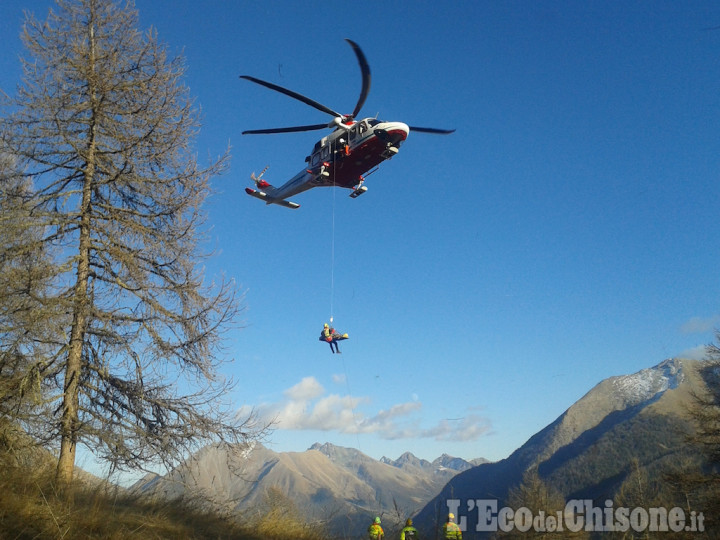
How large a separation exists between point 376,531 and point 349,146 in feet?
41.7

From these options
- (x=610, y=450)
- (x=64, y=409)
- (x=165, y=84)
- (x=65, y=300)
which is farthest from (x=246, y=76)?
Result: (x=610, y=450)

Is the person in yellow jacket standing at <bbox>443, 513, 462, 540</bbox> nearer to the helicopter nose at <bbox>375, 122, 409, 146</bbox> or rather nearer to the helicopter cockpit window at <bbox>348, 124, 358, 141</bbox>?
the helicopter nose at <bbox>375, 122, 409, 146</bbox>

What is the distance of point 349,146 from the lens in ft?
57.1

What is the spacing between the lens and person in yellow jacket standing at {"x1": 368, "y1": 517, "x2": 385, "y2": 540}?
7.45 metres

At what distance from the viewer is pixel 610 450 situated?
15812 centimetres

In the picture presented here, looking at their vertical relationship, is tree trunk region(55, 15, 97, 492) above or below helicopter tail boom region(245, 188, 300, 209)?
below

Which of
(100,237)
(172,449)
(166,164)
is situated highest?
(166,164)

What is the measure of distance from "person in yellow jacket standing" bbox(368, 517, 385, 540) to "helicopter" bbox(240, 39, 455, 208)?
11.5 metres

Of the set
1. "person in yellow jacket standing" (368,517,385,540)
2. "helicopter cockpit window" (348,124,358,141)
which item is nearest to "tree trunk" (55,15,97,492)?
"person in yellow jacket standing" (368,517,385,540)

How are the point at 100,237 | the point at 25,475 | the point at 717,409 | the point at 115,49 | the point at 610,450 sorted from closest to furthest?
the point at 25,475
the point at 100,237
the point at 115,49
the point at 717,409
the point at 610,450

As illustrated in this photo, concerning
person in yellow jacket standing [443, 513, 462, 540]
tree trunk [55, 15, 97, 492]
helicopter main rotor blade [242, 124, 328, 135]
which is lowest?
person in yellow jacket standing [443, 513, 462, 540]

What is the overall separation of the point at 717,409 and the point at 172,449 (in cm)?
2550

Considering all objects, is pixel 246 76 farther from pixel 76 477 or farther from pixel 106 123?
pixel 76 477

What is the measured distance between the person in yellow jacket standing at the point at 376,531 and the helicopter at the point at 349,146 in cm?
1149
